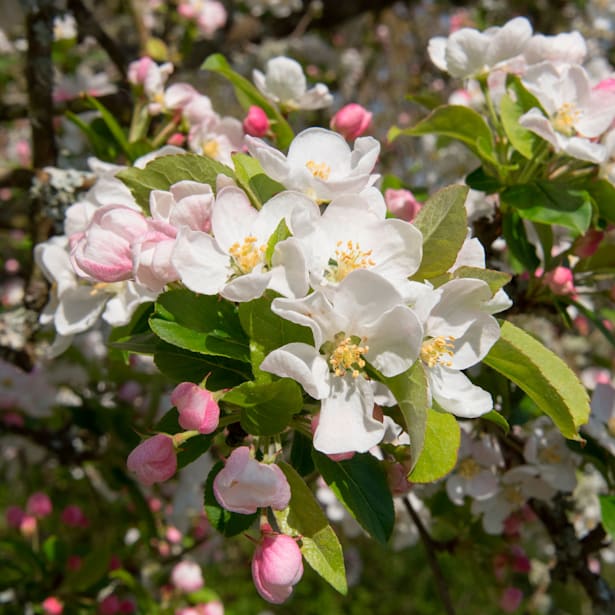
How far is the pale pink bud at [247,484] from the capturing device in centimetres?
65

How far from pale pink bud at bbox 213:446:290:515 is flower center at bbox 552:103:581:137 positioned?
2.03 ft

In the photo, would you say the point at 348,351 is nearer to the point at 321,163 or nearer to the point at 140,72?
the point at 321,163

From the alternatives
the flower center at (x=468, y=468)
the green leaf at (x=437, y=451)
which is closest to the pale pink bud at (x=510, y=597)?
the flower center at (x=468, y=468)

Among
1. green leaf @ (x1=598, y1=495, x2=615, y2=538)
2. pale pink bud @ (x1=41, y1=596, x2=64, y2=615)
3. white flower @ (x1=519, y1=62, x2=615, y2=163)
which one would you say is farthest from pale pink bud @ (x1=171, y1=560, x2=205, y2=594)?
white flower @ (x1=519, y1=62, x2=615, y2=163)

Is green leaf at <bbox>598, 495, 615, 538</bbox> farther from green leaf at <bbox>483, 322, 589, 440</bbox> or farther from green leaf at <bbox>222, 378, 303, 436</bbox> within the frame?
green leaf at <bbox>222, 378, 303, 436</bbox>

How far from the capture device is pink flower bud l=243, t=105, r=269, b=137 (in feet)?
3.39

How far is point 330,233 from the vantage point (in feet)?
2.30

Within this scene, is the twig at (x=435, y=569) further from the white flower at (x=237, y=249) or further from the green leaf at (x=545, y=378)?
the white flower at (x=237, y=249)

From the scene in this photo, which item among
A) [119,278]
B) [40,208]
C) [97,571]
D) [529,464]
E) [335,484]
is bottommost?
[97,571]

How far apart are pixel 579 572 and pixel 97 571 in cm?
102

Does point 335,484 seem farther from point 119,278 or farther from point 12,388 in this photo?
point 12,388

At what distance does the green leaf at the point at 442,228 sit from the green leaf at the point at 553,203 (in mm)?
294

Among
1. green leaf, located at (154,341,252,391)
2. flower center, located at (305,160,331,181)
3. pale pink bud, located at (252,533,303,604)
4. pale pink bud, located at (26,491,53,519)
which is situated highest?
flower center, located at (305,160,331,181)

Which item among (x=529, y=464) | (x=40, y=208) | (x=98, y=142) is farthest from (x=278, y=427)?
(x=40, y=208)
